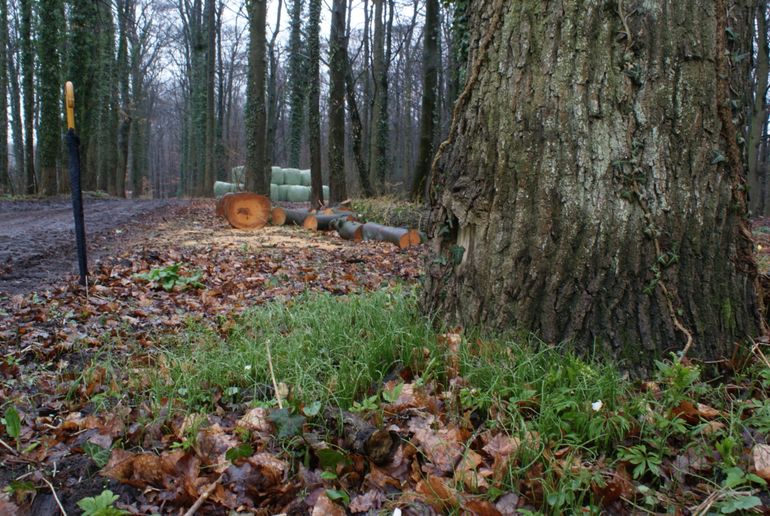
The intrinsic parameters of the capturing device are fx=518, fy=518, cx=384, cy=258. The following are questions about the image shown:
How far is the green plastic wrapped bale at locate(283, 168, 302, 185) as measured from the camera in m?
31.0

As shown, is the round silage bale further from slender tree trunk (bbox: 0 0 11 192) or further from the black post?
the black post

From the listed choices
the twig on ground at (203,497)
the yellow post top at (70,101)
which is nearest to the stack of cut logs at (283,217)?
the yellow post top at (70,101)

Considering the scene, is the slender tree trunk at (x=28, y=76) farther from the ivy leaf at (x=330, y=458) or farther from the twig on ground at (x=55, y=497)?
the ivy leaf at (x=330, y=458)

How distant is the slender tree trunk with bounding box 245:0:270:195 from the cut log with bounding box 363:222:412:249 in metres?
4.97

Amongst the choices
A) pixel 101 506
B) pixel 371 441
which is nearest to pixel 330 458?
pixel 371 441

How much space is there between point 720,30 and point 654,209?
961 mm

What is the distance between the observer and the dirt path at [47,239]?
5.71 meters

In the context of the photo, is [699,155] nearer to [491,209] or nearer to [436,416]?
[491,209]

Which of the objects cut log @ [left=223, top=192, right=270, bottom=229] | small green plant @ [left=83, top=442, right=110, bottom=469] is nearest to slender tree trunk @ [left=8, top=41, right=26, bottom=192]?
cut log @ [left=223, top=192, right=270, bottom=229]

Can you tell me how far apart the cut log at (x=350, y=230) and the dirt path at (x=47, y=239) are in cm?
382

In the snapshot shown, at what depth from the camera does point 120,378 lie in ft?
9.59

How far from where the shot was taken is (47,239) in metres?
8.34

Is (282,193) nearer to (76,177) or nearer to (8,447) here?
(76,177)

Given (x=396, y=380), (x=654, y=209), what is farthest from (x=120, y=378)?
(x=654, y=209)
